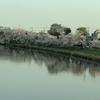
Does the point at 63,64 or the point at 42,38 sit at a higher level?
the point at 42,38

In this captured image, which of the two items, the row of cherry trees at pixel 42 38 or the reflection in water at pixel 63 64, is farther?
the row of cherry trees at pixel 42 38

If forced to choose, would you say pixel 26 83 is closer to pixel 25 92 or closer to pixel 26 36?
pixel 25 92

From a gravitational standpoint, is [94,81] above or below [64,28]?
below

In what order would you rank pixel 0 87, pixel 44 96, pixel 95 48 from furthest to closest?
pixel 95 48
pixel 0 87
pixel 44 96

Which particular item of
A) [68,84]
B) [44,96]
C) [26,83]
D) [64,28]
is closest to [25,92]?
[44,96]

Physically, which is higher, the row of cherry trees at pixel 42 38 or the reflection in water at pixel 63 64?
the row of cherry trees at pixel 42 38

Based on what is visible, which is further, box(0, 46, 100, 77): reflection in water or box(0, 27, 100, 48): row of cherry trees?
box(0, 27, 100, 48): row of cherry trees

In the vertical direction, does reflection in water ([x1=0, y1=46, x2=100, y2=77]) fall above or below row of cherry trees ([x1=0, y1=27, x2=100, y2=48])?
below

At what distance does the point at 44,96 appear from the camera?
7.68 meters

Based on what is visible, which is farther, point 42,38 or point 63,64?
point 42,38

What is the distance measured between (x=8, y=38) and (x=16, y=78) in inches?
990

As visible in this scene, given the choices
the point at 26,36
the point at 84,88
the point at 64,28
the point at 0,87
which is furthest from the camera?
the point at 64,28

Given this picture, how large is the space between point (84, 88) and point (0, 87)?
9.54 ft

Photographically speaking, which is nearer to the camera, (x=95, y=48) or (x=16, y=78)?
(x=16, y=78)
